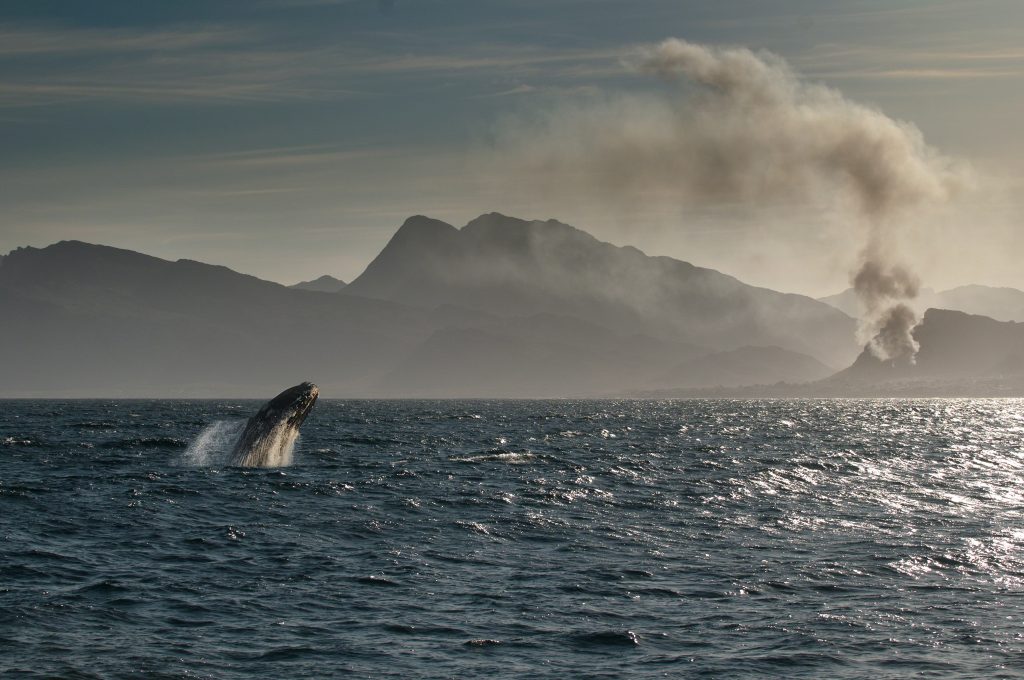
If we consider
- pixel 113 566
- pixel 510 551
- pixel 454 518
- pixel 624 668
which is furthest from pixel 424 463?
pixel 624 668

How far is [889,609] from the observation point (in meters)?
23.1

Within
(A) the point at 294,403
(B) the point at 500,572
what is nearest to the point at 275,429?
(A) the point at 294,403

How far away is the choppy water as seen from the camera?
62.8ft

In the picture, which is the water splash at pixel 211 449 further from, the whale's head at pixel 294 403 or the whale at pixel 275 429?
the whale's head at pixel 294 403

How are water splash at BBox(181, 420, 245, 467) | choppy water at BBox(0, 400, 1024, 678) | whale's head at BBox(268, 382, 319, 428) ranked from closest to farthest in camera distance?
choppy water at BBox(0, 400, 1024, 678)
whale's head at BBox(268, 382, 319, 428)
water splash at BBox(181, 420, 245, 467)

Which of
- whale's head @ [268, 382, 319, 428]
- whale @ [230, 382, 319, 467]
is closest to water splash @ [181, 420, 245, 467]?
whale @ [230, 382, 319, 467]

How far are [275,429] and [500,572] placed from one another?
20.1m

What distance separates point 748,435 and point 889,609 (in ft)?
237

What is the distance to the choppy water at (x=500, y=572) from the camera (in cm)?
1914

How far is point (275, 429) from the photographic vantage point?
43938 millimetres

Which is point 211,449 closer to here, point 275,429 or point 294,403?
point 275,429

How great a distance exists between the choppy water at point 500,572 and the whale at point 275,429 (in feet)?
4.39

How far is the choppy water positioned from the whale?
4.39ft

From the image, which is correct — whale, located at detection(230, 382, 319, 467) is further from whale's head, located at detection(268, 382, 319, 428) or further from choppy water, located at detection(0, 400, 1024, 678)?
choppy water, located at detection(0, 400, 1024, 678)
